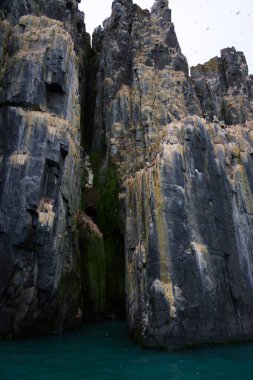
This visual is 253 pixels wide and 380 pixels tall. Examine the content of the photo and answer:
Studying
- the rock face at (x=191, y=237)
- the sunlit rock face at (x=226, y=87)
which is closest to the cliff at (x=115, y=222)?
the rock face at (x=191, y=237)

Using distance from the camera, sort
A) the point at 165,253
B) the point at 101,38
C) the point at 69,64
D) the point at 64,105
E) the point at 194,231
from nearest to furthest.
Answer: the point at 165,253
the point at 194,231
the point at 64,105
the point at 69,64
the point at 101,38

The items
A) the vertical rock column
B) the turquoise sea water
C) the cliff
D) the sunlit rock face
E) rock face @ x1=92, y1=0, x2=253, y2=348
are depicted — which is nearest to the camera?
the turquoise sea water

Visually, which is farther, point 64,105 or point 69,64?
point 69,64

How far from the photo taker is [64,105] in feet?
96.5

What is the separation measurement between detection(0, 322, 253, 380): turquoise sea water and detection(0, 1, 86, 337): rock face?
287cm

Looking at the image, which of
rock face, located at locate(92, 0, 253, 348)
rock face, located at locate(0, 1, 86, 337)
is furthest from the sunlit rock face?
rock face, located at locate(0, 1, 86, 337)

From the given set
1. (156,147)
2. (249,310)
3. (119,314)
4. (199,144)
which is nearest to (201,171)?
(199,144)

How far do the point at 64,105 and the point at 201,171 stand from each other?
1280 cm

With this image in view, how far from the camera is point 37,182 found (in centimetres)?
2408

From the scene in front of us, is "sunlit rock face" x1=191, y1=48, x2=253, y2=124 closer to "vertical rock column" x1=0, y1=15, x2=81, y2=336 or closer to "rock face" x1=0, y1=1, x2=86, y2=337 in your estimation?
"rock face" x1=0, y1=1, x2=86, y2=337

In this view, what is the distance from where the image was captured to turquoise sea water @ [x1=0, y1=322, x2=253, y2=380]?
46.6 feet

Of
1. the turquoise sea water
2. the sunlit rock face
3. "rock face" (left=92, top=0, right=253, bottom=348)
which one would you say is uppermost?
the sunlit rock face

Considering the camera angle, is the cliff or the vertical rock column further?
the vertical rock column

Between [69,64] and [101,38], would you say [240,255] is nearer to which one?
[69,64]
